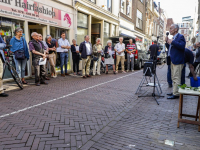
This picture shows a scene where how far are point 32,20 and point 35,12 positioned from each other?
0.44 meters

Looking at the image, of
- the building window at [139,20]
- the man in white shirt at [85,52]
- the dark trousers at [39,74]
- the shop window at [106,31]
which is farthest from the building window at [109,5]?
the dark trousers at [39,74]

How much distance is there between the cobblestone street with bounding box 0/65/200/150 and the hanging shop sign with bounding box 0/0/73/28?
3.72 meters

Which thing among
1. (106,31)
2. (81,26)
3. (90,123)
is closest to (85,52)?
(81,26)

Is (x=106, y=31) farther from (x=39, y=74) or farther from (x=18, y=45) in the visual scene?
(x=18, y=45)

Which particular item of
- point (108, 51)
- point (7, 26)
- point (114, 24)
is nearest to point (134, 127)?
point (7, 26)

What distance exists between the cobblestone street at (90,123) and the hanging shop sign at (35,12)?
146 inches

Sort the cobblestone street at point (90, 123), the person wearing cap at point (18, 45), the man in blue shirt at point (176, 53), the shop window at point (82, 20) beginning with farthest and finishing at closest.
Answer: the shop window at point (82, 20), the person wearing cap at point (18, 45), the man in blue shirt at point (176, 53), the cobblestone street at point (90, 123)

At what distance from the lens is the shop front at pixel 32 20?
23.6 ft

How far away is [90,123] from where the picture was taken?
3.59 metres

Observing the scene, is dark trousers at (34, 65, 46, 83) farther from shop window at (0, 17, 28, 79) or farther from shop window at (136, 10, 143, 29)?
shop window at (136, 10, 143, 29)

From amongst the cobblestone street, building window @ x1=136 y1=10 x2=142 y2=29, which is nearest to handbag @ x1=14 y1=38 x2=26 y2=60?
the cobblestone street

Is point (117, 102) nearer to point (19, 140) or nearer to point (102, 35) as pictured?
point (19, 140)

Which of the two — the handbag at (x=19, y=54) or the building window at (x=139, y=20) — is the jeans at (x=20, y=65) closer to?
the handbag at (x=19, y=54)

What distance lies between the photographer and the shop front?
23.6 feet
